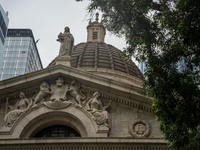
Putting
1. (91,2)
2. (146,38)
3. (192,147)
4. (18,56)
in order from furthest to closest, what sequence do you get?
(18,56) < (91,2) < (146,38) < (192,147)

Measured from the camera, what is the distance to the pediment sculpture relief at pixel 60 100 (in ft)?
65.2


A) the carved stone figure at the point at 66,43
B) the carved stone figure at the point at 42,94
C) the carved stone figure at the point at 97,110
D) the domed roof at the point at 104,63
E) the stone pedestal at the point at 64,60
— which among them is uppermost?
the domed roof at the point at 104,63

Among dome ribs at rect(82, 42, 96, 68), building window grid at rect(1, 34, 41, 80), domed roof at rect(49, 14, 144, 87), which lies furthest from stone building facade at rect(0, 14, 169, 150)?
building window grid at rect(1, 34, 41, 80)

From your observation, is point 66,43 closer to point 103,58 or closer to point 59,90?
point 59,90

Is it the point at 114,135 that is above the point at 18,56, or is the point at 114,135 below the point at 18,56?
below

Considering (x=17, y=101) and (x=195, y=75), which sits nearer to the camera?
(x=195, y=75)

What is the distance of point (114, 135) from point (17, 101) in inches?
223

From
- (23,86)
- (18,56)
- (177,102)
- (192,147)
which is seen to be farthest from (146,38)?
(18,56)

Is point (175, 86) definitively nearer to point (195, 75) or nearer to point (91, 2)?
point (195, 75)

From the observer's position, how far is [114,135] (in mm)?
19266

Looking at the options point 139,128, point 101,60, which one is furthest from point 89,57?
point 139,128

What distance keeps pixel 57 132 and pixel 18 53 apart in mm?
89423

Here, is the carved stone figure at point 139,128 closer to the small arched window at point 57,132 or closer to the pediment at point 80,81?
the pediment at point 80,81

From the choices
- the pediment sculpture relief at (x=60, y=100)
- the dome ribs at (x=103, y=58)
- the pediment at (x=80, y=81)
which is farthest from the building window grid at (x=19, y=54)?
the pediment sculpture relief at (x=60, y=100)
